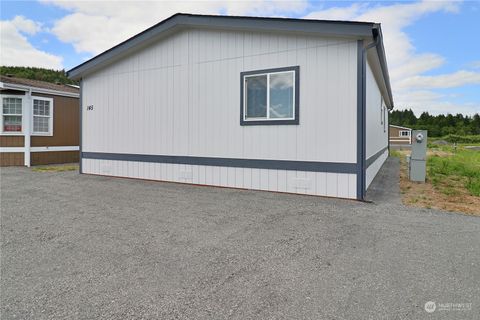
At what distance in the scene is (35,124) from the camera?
42.9ft

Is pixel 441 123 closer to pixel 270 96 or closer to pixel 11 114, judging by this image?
pixel 270 96

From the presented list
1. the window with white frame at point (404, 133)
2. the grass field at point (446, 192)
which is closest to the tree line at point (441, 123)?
the window with white frame at point (404, 133)

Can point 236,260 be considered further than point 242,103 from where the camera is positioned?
No

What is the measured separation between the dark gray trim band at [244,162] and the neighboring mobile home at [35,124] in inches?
209

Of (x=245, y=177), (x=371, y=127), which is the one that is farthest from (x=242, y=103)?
(x=371, y=127)

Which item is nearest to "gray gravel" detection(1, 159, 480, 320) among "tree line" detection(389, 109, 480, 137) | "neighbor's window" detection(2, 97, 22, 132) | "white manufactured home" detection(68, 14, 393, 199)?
"white manufactured home" detection(68, 14, 393, 199)

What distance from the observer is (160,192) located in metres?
7.06

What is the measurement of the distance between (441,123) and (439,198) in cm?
7299

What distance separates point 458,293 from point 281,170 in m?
4.57

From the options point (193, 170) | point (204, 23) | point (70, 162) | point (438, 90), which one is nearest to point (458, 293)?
point (193, 170)

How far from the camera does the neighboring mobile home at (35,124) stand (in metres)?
12.5

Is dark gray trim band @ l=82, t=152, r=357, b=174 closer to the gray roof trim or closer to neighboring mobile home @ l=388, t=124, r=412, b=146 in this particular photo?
the gray roof trim

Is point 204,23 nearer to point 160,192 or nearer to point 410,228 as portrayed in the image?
point 160,192

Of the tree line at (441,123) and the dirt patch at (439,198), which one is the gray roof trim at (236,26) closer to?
the dirt patch at (439,198)
